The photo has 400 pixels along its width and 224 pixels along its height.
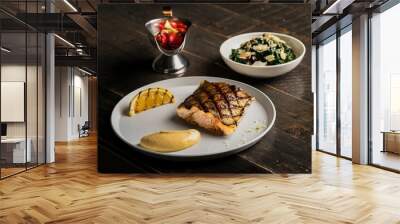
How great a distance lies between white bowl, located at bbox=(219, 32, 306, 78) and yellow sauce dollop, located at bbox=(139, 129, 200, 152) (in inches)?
44.2

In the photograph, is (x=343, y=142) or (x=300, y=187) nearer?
(x=300, y=187)

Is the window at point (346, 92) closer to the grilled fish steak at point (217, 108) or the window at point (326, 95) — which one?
the window at point (326, 95)

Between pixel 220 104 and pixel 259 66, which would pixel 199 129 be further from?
pixel 259 66

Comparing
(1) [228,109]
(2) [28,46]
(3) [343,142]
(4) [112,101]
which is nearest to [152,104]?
(4) [112,101]

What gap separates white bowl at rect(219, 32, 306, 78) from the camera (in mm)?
5293

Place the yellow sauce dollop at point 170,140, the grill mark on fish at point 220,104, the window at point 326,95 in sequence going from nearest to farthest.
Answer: the grill mark on fish at point 220,104
the yellow sauce dollop at point 170,140
the window at point 326,95

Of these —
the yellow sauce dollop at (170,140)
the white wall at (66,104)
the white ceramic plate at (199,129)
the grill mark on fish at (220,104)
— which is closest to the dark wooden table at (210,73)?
the white ceramic plate at (199,129)

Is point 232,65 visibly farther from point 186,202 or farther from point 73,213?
point 73,213

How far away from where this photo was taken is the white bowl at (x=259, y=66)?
529 cm

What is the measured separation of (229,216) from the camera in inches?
134

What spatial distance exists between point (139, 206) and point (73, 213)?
634 millimetres

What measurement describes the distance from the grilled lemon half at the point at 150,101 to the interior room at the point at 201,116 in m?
0.02

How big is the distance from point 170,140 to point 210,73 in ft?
3.93

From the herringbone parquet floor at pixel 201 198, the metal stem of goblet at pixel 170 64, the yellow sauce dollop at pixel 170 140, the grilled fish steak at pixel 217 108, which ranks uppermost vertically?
the metal stem of goblet at pixel 170 64
